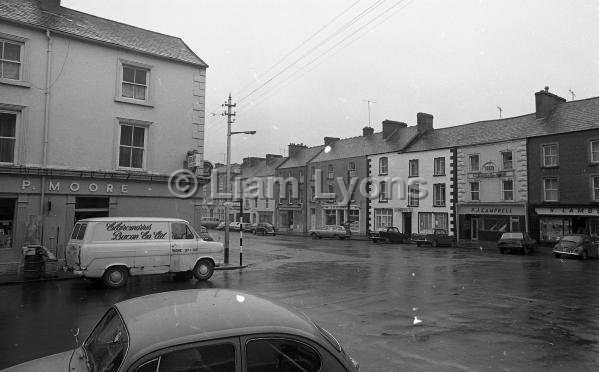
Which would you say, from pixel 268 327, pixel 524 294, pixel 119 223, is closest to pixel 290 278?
pixel 119 223

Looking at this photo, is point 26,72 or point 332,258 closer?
point 26,72

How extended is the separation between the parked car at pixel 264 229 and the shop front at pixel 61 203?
31.6 metres

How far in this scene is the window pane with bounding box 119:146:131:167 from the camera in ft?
58.5

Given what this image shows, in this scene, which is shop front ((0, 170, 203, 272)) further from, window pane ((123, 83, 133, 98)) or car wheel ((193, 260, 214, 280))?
car wheel ((193, 260, 214, 280))

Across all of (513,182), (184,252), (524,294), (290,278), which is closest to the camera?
(524,294)

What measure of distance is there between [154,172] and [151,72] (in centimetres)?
465

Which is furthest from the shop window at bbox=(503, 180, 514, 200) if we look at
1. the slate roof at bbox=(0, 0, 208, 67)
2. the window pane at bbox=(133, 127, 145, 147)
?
the window pane at bbox=(133, 127, 145, 147)

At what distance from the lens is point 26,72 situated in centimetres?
1567

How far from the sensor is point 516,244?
93.7ft

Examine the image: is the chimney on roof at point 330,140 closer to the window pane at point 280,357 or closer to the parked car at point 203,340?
the parked car at point 203,340

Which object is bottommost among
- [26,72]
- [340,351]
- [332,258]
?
[332,258]

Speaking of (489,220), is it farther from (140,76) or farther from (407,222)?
(140,76)

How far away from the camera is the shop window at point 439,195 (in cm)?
4006

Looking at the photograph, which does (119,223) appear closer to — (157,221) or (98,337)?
(157,221)
